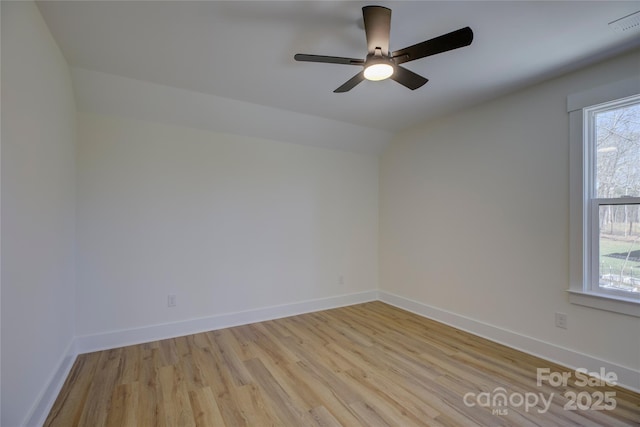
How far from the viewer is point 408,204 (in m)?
4.00

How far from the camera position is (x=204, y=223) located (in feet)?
→ 10.7

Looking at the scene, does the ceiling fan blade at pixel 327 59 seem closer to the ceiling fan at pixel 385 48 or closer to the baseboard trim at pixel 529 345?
the ceiling fan at pixel 385 48

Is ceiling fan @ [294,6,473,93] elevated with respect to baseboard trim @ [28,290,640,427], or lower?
elevated

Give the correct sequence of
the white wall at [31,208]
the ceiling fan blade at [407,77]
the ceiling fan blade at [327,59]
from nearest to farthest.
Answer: the white wall at [31,208]
the ceiling fan blade at [327,59]
the ceiling fan blade at [407,77]

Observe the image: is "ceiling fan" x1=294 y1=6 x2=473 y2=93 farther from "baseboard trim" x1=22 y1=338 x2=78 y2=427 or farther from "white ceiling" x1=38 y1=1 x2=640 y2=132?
"baseboard trim" x1=22 y1=338 x2=78 y2=427

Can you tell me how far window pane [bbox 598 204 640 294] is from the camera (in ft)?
7.21

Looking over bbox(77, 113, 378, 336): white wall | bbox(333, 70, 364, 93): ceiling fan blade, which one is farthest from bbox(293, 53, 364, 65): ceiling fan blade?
bbox(77, 113, 378, 336): white wall

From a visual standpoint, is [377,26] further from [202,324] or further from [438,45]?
[202,324]

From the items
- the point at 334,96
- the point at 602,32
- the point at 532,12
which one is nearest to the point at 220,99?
the point at 334,96

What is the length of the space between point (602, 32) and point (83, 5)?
3.24m

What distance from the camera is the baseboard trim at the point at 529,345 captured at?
2.16 m

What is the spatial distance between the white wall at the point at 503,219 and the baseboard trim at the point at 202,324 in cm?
104

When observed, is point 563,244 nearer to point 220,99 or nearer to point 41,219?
point 220,99

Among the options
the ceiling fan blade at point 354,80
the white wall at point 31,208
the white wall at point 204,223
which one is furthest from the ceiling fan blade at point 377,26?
the white wall at point 204,223
